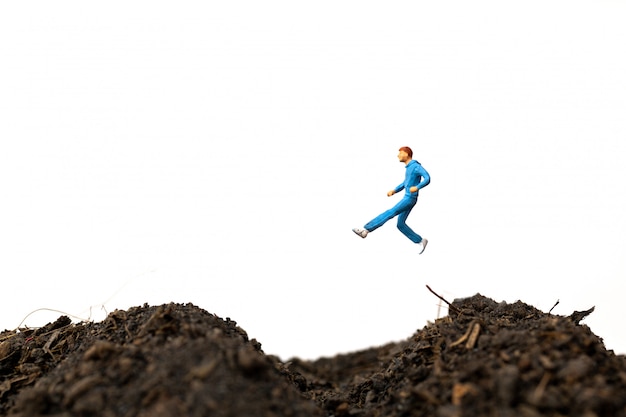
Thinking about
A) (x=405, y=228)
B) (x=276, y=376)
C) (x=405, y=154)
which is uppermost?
(x=405, y=154)

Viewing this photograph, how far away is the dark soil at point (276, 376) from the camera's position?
202cm

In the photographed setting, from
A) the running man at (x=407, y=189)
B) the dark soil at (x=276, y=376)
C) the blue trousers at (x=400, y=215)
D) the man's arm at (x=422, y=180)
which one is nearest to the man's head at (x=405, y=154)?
the running man at (x=407, y=189)

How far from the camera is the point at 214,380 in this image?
6.77 feet

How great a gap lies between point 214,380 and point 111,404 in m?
0.40

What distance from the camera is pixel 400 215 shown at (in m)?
3.80

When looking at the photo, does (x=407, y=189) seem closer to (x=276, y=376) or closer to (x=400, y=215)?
(x=400, y=215)

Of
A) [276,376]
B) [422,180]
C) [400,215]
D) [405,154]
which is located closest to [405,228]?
[400,215]

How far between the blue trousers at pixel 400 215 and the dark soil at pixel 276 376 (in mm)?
912

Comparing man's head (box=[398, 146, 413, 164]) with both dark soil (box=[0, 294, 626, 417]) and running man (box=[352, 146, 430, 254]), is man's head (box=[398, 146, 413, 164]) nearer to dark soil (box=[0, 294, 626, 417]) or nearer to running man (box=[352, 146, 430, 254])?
running man (box=[352, 146, 430, 254])

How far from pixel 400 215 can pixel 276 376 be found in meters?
1.73

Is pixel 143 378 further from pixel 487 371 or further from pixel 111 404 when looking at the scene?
pixel 487 371

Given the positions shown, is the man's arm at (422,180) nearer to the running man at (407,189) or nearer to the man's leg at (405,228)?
the running man at (407,189)

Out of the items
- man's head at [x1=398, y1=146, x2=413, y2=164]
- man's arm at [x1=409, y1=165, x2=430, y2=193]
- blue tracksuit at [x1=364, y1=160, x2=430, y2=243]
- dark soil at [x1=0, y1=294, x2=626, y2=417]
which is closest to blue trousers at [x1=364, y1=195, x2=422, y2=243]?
blue tracksuit at [x1=364, y1=160, x2=430, y2=243]

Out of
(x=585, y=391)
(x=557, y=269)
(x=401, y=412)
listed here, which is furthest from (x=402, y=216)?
(x=557, y=269)
